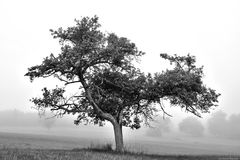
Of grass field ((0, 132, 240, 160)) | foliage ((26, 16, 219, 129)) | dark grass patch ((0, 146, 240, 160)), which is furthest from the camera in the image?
foliage ((26, 16, 219, 129))

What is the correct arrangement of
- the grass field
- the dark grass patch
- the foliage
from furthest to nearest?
the foliage < the grass field < the dark grass patch

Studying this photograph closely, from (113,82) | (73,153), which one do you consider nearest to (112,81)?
(113,82)

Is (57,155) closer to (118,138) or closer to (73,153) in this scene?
(73,153)

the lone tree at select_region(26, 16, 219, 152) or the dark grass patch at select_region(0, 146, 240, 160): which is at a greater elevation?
the lone tree at select_region(26, 16, 219, 152)

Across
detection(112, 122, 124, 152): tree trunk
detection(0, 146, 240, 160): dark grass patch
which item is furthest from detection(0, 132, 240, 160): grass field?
detection(112, 122, 124, 152): tree trunk

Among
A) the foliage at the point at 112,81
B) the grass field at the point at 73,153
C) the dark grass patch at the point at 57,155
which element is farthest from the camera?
the foliage at the point at 112,81

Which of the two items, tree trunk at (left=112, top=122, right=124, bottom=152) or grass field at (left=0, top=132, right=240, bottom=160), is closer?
grass field at (left=0, top=132, right=240, bottom=160)

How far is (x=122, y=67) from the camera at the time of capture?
34.4 metres

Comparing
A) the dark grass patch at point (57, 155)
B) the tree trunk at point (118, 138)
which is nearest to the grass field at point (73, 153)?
the dark grass patch at point (57, 155)

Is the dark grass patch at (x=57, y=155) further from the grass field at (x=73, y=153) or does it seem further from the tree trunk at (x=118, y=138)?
the tree trunk at (x=118, y=138)

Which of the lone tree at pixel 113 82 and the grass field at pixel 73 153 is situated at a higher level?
the lone tree at pixel 113 82

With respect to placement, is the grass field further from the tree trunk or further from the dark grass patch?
the tree trunk

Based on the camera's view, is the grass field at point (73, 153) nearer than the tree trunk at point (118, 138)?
Yes

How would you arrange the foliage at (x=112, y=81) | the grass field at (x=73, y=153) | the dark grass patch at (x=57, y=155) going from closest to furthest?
the dark grass patch at (x=57, y=155)
the grass field at (x=73, y=153)
the foliage at (x=112, y=81)
